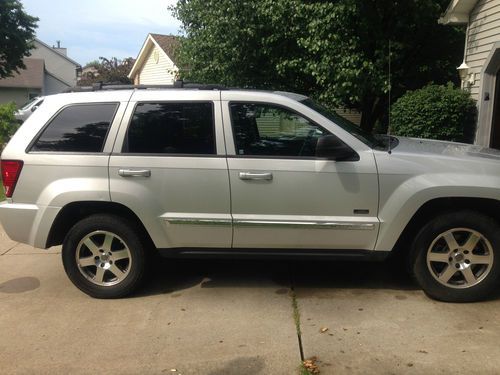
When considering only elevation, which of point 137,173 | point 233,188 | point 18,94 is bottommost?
point 233,188

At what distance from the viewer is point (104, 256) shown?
181 inches

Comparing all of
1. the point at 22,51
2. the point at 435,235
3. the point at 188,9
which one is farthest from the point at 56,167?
the point at 22,51

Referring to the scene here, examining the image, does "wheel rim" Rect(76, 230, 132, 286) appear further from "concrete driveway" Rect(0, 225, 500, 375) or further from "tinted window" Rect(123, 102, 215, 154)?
"tinted window" Rect(123, 102, 215, 154)

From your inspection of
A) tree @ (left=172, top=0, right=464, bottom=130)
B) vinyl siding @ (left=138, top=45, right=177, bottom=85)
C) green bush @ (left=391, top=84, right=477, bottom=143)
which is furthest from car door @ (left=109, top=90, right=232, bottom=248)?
vinyl siding @ (left=138, top=45, right=177, bottom=85)

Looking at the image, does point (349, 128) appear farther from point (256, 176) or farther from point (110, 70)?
point (110, 70)

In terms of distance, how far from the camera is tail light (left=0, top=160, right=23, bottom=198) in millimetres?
4477

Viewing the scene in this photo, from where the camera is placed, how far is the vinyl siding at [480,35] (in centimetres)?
895

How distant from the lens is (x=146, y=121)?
451 centimetres

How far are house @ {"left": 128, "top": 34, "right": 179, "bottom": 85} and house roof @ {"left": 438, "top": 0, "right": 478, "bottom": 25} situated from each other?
2031cm

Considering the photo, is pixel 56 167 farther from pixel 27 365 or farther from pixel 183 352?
pixel 183 352

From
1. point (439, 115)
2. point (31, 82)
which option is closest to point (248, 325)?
point (439, 115)

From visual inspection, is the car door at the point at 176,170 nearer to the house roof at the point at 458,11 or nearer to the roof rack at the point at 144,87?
the roof rack at the point at 144,87

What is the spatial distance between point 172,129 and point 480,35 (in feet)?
24.2

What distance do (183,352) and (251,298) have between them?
105cm
